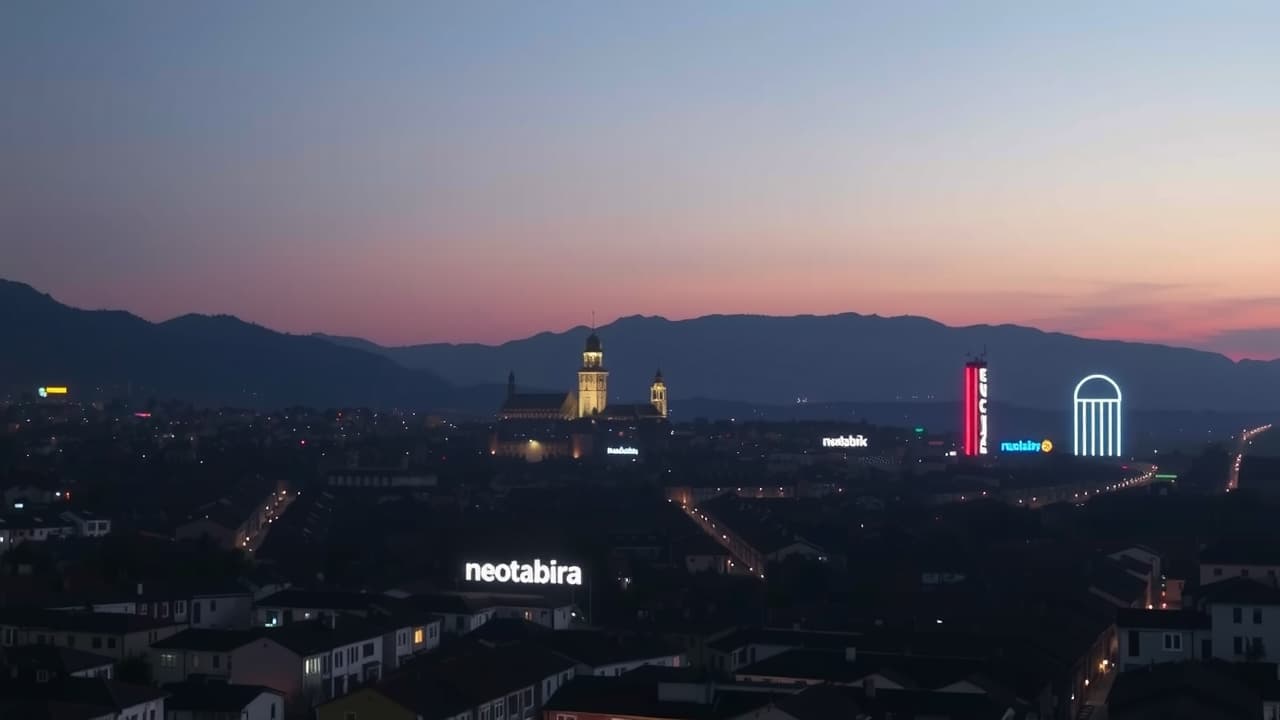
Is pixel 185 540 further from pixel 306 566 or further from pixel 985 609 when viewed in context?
pixel 985 609

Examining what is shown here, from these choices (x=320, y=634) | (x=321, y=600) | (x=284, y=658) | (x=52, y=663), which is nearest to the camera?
(x=52, y=663)

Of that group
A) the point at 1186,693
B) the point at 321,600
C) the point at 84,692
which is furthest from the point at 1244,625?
the point at 84,692

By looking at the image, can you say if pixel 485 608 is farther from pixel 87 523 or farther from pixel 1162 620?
pixel 87 523

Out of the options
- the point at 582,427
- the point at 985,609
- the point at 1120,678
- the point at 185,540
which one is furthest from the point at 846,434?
the point at 1120,678

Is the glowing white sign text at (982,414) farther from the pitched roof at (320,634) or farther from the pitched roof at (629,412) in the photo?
the pitched roof at (320,634)

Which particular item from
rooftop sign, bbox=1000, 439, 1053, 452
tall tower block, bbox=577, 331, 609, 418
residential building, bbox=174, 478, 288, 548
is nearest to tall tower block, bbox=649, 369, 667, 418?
tall tower block, bbox=577, 331, 609, 418

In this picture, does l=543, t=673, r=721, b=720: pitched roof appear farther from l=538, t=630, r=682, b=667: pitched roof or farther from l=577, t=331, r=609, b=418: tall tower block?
l=577, t=331, r=609, b=418: tall tower block

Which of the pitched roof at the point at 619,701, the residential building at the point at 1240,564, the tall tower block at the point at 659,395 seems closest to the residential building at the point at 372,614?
the pitched roof at the point at 619,701
